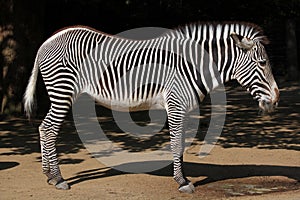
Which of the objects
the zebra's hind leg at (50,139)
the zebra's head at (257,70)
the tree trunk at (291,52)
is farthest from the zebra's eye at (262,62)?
the tree trunk at (291,52)

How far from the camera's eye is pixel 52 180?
7.03 meters

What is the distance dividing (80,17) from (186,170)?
31.1ft

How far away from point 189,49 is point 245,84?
830 millimetres

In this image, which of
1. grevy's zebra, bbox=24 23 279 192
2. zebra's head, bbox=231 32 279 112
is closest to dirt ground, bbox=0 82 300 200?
grevy's zebra, bbox=24 23 279 192

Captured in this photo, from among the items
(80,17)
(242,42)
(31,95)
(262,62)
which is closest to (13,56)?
(80,17)

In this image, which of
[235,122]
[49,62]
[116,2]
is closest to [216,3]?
[116,2]

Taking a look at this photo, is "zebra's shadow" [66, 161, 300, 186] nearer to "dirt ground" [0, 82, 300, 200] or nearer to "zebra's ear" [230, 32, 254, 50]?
"dirt ground" [0, 82, 300, 200]

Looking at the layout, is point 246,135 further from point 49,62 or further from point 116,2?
point 116,2

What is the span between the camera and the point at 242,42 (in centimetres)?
692

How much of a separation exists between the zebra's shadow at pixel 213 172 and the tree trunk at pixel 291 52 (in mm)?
15480

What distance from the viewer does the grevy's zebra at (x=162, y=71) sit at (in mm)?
6930

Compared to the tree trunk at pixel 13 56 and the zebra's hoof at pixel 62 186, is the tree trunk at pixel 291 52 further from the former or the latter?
the zebra's hoof at pixel 62 186

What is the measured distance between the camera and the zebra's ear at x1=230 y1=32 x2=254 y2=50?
22.7ft

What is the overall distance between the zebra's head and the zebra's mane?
0.51ft
